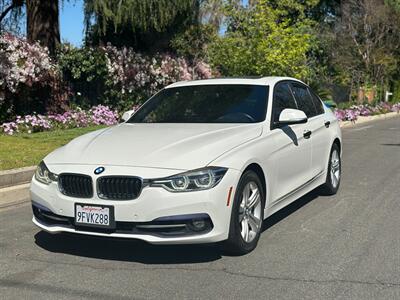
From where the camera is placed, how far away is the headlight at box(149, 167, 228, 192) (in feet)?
14.9

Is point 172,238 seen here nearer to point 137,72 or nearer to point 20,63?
point 20,63

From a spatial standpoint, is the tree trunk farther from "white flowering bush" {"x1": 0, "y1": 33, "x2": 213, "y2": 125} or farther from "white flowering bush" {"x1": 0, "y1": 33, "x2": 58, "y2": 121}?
"white flowering bush" {"x1": 0, "y1": 33, "x2": 58, "y2": 121}

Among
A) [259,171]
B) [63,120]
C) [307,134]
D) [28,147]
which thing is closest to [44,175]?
[259,171]

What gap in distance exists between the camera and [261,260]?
5000mm

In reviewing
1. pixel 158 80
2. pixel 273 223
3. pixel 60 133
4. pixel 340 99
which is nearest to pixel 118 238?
pixel 273 223

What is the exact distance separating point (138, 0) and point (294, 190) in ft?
37.9

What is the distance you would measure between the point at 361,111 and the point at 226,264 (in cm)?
2371

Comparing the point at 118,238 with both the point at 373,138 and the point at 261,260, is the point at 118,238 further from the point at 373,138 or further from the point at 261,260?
the point at 373,138

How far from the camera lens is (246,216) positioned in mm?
5113

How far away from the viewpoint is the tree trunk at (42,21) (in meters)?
16.3

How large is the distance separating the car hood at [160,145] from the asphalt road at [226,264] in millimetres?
712

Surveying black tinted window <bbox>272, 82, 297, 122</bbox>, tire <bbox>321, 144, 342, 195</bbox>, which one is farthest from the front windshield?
tire <bbox>321, 144, 342, 195</bbox>

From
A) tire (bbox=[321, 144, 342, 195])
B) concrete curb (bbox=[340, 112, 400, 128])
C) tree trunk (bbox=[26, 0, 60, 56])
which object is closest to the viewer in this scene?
tire (bbox=[321, 144, 342, 195])

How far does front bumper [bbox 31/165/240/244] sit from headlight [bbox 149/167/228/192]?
0.13ft
